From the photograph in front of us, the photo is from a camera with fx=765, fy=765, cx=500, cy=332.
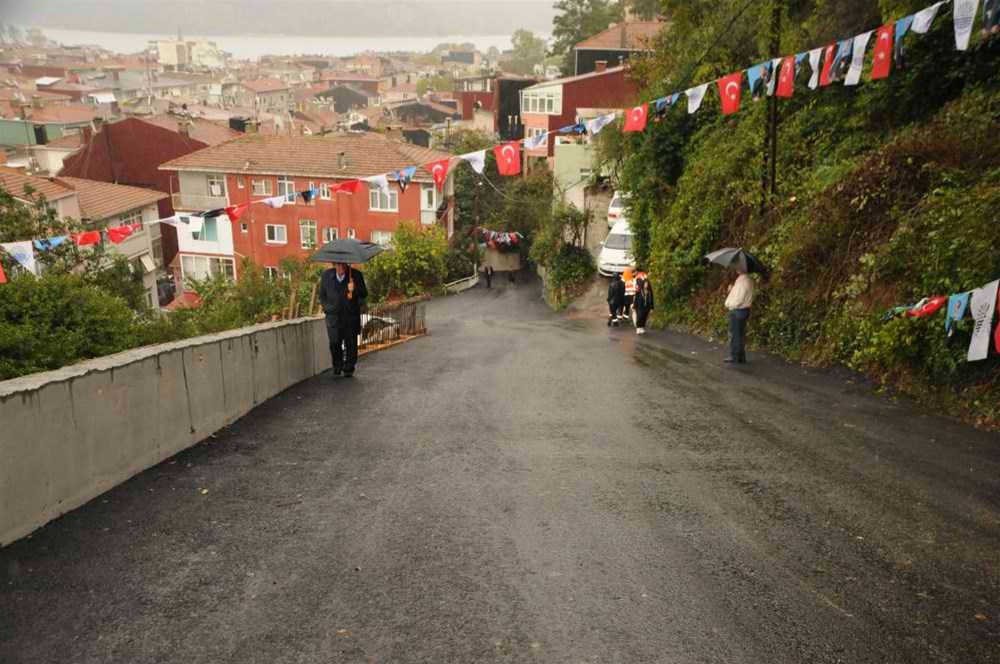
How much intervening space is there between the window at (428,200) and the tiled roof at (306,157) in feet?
4.43

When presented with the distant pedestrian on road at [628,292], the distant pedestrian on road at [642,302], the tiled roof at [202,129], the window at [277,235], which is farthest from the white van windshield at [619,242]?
the tiled roof at [202,129]

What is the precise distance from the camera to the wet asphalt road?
431 cm

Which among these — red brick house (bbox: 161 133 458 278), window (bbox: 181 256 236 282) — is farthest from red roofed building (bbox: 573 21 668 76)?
window (bbox: 181 256 236 282)

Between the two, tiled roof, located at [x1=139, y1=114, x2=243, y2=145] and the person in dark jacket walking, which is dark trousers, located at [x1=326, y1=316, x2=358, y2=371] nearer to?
the person in dark jacket walking

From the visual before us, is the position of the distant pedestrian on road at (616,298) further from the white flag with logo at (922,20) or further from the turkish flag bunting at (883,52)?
the white flag with logo at (922,20)

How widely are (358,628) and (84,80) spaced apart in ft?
555

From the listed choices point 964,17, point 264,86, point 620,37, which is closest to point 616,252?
point 964,17

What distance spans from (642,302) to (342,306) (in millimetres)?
9040

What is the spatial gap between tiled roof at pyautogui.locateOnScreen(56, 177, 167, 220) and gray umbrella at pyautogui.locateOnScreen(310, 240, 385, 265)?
103 feet

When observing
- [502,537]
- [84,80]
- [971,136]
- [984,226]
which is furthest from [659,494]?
[84,80]

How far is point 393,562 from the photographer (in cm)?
517

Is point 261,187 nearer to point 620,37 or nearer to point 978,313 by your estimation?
point 620,37

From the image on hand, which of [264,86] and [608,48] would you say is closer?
[608,48]

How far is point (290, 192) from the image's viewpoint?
151 feet
